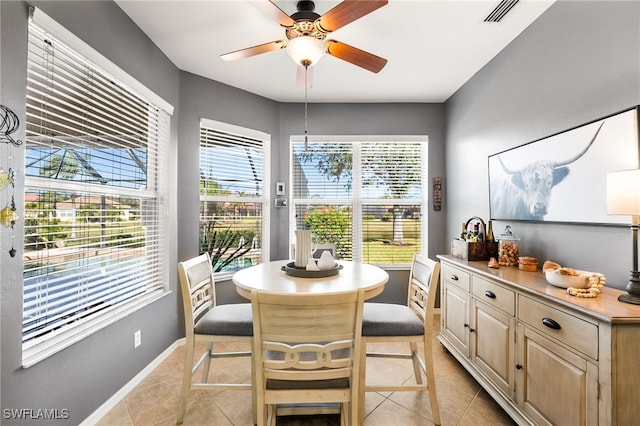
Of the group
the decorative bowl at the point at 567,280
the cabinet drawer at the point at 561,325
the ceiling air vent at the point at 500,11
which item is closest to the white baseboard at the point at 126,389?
the cabinet drawer at the point at 561,325

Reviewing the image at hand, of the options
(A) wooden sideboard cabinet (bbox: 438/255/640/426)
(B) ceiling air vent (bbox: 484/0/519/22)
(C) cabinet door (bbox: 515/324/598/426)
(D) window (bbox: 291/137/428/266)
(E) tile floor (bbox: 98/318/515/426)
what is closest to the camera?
(A) wooden sideboard cabinet (bbox: 438/255/640/426)

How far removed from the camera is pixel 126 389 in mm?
2150

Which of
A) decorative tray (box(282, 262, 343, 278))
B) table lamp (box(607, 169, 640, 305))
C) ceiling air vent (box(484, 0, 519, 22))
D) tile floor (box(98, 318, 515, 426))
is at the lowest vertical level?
tile floor (box(98, 318, 515, 426))

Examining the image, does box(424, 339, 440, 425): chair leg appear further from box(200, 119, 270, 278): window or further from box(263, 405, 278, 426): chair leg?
box(200, 119, 270, 278): window

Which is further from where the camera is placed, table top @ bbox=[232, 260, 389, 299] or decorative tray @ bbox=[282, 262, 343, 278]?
decorative tray @ bbox=[282, 262, 343, 278]

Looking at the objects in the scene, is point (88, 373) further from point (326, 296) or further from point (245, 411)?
point (326, 296)

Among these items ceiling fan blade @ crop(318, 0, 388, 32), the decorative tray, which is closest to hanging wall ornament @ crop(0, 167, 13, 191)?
the decorative tray

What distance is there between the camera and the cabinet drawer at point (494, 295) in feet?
5.91

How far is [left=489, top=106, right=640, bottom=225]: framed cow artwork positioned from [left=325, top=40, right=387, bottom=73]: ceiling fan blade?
128cm

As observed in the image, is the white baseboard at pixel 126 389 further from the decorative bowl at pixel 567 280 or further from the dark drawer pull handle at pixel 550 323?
the decorative bowl at pixel 567 280

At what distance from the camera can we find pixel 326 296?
1.24m

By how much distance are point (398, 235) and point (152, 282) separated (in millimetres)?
2760

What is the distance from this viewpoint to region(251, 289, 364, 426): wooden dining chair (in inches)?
49.6

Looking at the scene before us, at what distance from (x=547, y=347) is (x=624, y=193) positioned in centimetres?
81
